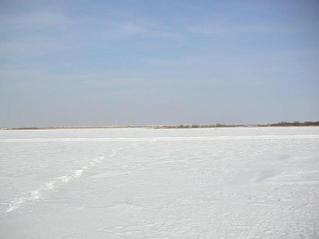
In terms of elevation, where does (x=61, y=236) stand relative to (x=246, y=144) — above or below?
below

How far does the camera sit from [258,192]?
335 cm

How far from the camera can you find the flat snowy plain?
2.48m

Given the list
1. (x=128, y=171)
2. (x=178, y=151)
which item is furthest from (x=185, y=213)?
(x=178, y=151)

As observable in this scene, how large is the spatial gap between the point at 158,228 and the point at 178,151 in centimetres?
331

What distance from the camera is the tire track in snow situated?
3107 millimetres

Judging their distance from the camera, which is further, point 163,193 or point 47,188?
point 47,188

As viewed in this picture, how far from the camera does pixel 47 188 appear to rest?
3627 millimetres

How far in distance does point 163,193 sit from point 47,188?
102cm

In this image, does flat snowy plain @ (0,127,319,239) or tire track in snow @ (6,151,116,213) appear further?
tire track in snow @ (6,151,116,213)

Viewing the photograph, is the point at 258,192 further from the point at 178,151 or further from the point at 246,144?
the point at 246,144

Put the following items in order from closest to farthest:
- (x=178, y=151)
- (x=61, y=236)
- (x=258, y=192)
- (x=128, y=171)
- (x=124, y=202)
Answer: (x=61, y=236), (x=124, y=202), (x=258, y=192), (x=128, y=171), (x=178, y=151)

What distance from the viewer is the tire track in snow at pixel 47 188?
3107 mm

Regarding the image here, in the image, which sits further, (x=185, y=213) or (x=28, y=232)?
(x=185, y=213)

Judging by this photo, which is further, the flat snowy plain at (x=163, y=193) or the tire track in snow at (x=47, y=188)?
the tire track in snow at (x=47, y=188)
